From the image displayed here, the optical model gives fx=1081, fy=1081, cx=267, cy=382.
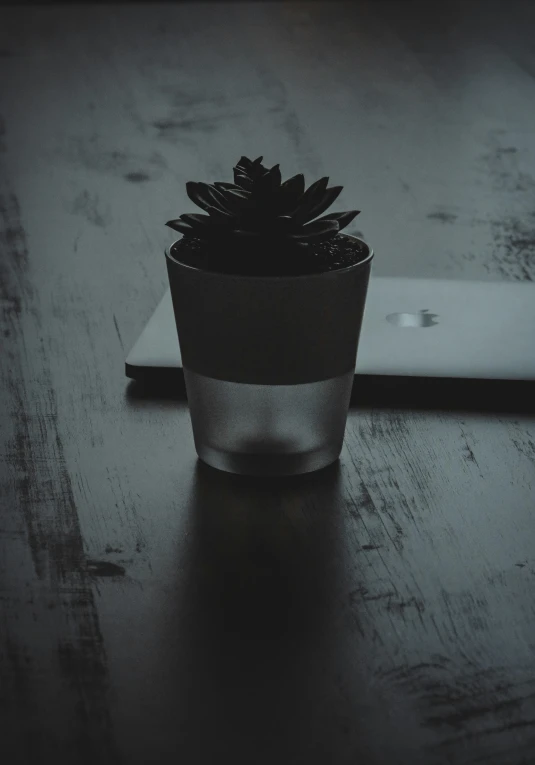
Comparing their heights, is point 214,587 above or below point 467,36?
above

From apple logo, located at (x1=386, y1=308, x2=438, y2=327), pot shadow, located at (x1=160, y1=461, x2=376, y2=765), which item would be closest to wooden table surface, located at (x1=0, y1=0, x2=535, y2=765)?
pot shadow, located at (x1=160, y1=461, x2=376, y2=765)

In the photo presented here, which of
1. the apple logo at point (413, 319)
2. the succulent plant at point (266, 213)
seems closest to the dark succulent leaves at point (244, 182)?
the succulent plant at point (266, 213)

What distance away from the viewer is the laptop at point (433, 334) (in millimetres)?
728

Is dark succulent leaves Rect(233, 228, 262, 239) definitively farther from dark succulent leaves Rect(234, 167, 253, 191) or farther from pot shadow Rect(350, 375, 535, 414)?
pot shadow Rect(350, 375, 535, 414)

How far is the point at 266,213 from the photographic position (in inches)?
22.1

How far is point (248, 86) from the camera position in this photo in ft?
6.10

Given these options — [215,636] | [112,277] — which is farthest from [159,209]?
[215,636]

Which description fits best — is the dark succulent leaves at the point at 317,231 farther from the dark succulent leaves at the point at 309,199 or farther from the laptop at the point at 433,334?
the laptop at the point at 433,334

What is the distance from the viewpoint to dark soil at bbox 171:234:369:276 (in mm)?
567

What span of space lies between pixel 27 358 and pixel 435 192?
624mm

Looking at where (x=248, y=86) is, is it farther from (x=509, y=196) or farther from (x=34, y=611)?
(x=34, y=611)

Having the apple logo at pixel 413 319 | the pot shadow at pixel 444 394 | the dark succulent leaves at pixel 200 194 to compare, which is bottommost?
the apple logo at pixel 413 319

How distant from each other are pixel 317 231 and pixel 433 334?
0.24 m

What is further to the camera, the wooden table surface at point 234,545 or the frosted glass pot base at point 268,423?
the frosted glass pot base at point 268,423
